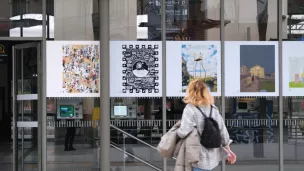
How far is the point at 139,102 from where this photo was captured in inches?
314

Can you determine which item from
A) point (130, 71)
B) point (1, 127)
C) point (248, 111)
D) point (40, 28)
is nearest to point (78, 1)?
point (40, 28)

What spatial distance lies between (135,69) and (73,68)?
1.08 metres

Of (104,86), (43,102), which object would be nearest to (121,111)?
(104,86)

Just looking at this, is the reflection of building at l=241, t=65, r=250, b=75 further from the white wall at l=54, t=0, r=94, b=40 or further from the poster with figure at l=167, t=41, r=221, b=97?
the white wall at l=54, t=0, r=94, b=40

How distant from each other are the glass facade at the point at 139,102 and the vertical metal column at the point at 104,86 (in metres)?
0.05

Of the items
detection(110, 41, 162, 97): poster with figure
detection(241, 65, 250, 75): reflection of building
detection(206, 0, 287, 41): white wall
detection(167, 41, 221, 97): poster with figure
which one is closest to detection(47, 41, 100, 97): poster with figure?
detection(110, 41, 162, 97): poster with figure

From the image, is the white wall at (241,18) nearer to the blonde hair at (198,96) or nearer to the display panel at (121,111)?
the display panel at (121,111)

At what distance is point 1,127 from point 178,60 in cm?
1450

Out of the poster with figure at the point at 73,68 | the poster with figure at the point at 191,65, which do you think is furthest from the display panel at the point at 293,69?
the poster with figure at the point at 73,68

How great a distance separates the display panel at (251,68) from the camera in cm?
817

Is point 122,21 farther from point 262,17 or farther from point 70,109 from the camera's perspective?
point 262,17

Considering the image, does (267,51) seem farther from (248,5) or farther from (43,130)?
(43,130)

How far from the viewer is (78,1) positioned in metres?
8.09

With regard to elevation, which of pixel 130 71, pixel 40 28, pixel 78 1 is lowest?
pixel 130 71
